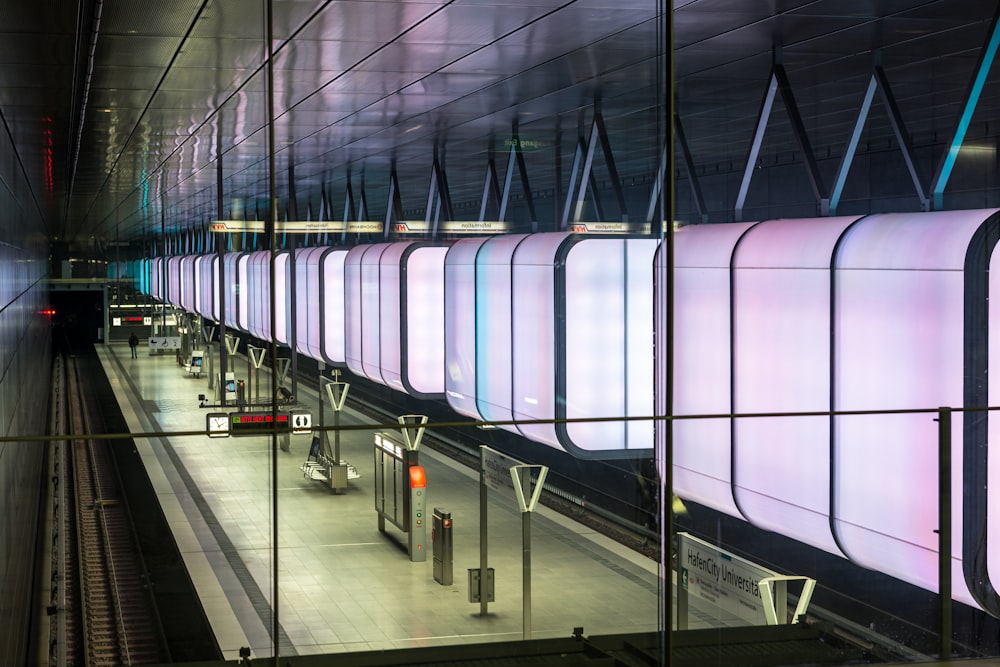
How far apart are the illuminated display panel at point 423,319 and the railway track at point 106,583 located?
6.20 ft

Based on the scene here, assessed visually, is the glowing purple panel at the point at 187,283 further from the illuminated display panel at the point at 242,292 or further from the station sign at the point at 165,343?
the illuminated display panel at the point at 242,292

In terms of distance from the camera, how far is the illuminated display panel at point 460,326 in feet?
23.4

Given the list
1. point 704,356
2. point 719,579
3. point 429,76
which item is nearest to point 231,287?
point 429,76

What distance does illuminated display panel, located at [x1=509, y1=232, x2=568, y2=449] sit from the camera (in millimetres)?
7305

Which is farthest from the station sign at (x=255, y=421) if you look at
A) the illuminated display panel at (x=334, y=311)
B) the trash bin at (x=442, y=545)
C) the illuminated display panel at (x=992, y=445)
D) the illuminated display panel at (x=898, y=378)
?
the illuminated display panel at (x=992, y=445)

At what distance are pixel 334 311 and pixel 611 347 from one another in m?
1.77

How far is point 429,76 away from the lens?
290 inches

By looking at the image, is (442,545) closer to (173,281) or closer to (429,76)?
(173,281)

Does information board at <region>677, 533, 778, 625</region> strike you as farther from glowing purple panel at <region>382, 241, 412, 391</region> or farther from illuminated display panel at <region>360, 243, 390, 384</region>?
illuminated display panel at <region>360, 243, 390, 384</region>

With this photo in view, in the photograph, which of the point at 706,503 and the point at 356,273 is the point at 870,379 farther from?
the point at 356,273

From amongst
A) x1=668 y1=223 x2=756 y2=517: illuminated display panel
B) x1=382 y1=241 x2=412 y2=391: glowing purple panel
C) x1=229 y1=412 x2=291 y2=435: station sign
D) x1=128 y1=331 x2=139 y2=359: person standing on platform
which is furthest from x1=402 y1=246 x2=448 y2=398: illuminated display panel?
x1=128 y1=331 x2=139 y2=359: person standing on platform

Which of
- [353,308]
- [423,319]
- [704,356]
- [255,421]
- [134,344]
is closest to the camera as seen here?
[255,421]

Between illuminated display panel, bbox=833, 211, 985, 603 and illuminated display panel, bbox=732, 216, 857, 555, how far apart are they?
0.43 ft

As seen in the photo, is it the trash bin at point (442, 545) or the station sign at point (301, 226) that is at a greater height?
the station sign at point (301, 226)
